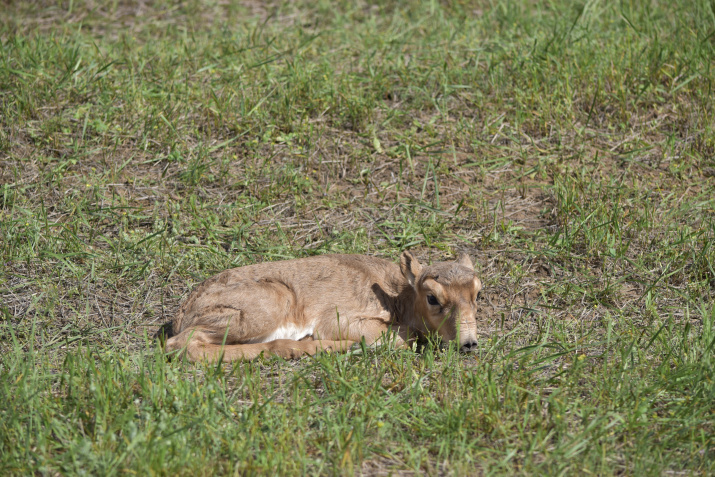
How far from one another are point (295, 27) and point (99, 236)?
466cm

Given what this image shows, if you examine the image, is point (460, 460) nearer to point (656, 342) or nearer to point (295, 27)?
point (656, 342)

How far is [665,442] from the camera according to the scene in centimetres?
441

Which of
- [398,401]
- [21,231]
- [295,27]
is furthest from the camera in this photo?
[295,27]

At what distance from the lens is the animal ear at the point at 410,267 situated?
6.22 metres

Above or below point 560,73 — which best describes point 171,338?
below

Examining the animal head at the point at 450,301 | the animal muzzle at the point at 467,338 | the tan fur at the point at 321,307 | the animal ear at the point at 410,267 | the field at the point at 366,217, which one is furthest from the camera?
the animal ear at the point at 410,267

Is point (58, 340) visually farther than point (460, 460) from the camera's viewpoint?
Yes

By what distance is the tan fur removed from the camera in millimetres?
5758

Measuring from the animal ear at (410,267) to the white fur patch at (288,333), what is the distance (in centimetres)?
86

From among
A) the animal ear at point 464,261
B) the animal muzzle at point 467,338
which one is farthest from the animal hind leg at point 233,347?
the animal ear at point 464,261

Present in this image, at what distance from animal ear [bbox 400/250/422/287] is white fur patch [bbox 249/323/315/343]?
857mm

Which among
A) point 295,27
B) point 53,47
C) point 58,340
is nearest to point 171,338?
point 58,340

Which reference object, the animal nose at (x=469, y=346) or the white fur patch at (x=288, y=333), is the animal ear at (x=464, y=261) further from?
the white fur patch at (x=288, y=333)

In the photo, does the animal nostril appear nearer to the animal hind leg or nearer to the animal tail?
the animal hind leg
